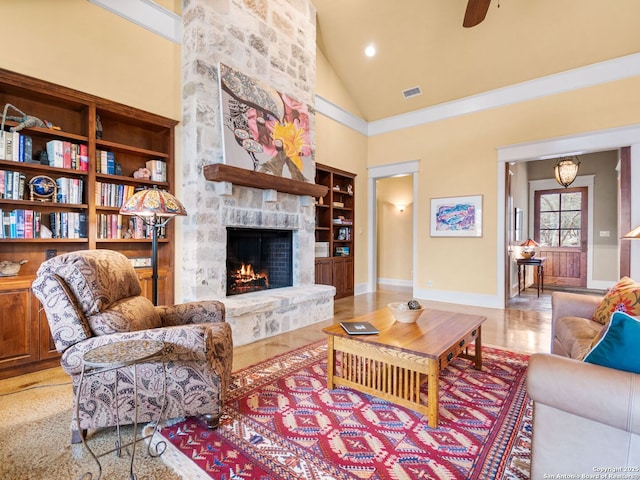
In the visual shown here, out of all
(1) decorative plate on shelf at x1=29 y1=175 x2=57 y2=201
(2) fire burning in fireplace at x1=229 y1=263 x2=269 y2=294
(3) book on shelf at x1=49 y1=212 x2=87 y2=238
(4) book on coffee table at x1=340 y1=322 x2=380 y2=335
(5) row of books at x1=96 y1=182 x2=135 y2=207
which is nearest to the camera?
(4) book on coffee table at x1=340 y1=322 x2=380 y2=335

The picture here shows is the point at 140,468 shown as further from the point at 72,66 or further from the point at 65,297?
the point at 72,66

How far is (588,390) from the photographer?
115 cm

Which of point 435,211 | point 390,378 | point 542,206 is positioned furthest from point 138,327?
point 542,206

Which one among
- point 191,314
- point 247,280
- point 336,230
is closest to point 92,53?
point 191,314

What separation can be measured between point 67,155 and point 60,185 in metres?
0.28

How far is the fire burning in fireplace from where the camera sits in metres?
4.09

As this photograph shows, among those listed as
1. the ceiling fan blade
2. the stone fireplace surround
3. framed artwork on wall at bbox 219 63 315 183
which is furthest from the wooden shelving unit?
the ceiling fan blade

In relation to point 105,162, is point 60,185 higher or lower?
lower

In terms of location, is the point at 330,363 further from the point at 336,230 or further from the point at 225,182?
the point at 336,230

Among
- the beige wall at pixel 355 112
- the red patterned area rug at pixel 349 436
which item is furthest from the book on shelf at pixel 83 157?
the red patterned area rug at pixel 349 436

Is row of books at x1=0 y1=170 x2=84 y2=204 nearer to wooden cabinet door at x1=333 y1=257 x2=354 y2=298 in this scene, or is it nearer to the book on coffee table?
the book on coffee table

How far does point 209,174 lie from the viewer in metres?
3.45

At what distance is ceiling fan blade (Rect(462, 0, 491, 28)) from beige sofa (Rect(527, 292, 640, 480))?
3.63m

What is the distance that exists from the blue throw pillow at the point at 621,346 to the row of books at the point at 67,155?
390 centimetres
